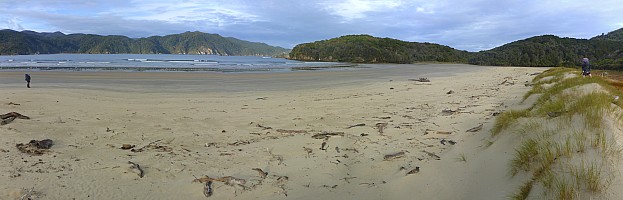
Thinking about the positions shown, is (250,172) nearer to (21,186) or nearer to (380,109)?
(21,186)

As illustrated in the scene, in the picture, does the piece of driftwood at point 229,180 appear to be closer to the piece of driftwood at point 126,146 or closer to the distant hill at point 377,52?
the piece of driftwood at point 126,146

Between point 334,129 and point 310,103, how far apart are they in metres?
4.18

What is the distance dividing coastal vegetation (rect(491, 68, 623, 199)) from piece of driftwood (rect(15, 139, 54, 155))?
655cm

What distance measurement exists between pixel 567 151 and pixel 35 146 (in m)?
7.43

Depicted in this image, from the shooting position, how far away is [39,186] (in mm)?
3990

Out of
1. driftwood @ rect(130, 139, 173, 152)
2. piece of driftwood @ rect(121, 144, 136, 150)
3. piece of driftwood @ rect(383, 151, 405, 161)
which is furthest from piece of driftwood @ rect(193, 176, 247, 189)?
piece of driftwood @ rect(383, 151, 405, 161)

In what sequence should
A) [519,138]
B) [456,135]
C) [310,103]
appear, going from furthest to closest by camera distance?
[310,103], [456,135], [519,138]

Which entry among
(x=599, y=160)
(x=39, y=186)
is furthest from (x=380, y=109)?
(x=39, y=186)

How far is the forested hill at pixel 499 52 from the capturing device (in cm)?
8125

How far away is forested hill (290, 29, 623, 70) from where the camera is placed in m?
81.2

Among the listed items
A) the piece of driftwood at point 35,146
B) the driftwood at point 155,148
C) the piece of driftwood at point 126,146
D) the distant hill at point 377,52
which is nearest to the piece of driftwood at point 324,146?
the driftwood at point 155,148

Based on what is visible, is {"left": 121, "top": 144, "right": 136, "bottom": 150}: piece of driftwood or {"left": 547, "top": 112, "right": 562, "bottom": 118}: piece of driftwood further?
{"left": 121, "top": 144, "right": 136, "bottom": 150}: piece of driftwood

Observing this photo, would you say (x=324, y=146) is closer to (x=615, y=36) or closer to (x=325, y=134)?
(x=325, y=134)

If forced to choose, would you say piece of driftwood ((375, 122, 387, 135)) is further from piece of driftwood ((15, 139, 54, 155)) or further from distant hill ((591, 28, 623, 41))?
distant hill ((591, 28, 623, 41))
